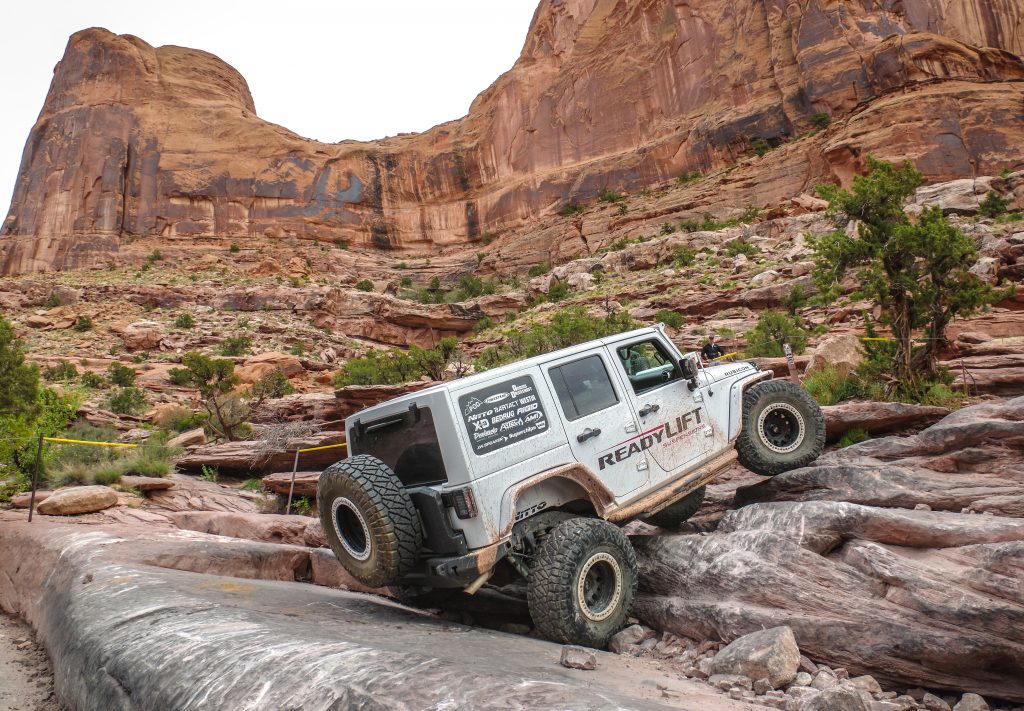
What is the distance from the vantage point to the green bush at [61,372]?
30005mm

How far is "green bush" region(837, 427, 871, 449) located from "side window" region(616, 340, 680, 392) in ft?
10.0

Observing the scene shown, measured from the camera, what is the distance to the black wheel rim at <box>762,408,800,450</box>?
6117 mm

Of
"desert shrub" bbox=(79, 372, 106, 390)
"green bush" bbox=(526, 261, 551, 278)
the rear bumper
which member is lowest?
the rear bumper

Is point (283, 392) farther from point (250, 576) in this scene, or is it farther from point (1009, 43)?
A: point (1009, 43)

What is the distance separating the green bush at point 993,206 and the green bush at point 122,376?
149ft

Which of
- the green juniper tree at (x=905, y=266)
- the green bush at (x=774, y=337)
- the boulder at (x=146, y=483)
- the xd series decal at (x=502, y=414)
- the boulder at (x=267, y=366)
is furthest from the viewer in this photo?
the boulder at (x=267, y=366)

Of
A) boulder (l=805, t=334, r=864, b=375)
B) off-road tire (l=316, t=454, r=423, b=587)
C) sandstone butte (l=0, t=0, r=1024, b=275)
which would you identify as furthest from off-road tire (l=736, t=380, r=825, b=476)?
sandstone butte (l=0, t=0, r=1024, b=275)

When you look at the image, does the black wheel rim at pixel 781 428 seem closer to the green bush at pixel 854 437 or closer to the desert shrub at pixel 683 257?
the green bush at pixel 854 437

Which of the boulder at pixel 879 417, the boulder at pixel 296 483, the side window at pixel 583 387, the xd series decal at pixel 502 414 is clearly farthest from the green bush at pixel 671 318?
the xd series decal at pixel 502 414

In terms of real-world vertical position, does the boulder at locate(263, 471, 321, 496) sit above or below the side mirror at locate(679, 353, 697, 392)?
below

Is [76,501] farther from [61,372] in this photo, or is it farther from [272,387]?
[61,372]

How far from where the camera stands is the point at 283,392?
28.1 metres

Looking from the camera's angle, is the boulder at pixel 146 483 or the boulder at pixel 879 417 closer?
the boulder at pixel 879 417

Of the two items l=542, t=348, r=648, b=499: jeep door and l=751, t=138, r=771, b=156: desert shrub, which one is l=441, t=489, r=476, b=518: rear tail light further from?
l=751, t=138, r=771, b=156: desert shrub
